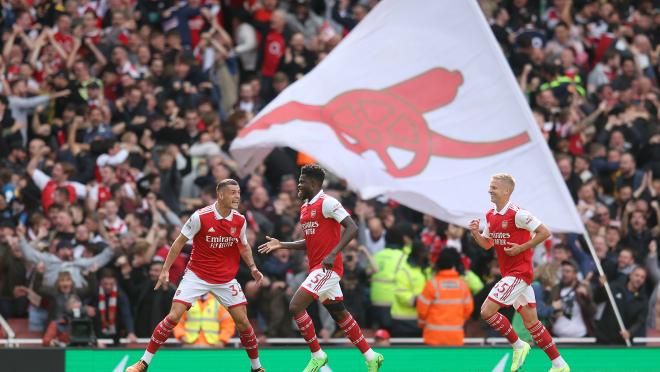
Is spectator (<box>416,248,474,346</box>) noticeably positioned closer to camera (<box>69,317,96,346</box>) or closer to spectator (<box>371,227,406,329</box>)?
spectator (<box>371,227,406,329</box>)

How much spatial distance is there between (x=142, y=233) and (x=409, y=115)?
4.14 meters

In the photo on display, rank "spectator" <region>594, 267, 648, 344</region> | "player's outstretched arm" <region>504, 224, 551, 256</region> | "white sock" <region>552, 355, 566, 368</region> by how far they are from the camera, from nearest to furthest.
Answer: "player's outstretched arm" <region>504, 224, 551, 256</region> < "white sock" <region>552, 355, 566, 368</region> < "spectator" <region>594, 267, 648, 344</region>

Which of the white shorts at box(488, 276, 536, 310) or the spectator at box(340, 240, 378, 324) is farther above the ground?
the white shorts at box(488, 276, 536, 310)

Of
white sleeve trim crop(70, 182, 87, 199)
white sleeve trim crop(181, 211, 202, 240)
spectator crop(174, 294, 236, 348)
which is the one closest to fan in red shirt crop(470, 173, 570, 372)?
white sleeve trim crop(181, 211, 202, 240)

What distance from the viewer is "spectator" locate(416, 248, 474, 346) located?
2131 cm

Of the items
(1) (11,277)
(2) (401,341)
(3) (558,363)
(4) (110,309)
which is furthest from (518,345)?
(1) (11,277)

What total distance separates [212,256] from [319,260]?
1.26m

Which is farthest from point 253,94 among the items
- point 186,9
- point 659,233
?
point 659,233

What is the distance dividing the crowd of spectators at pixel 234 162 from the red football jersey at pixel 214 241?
2.87 metres

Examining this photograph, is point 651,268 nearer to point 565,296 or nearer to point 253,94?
point 565,296

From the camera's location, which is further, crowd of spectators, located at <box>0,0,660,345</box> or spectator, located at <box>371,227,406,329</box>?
spectator, located at <box>371,227,406,329</box>

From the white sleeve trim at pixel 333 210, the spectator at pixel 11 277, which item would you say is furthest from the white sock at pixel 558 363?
the spectator at pixel 11 277

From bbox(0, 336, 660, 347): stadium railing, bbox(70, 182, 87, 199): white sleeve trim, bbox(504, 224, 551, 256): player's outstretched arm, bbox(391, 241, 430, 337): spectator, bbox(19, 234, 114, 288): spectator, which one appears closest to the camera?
bbox(504, 224, 551, 256): player's outstretched arm

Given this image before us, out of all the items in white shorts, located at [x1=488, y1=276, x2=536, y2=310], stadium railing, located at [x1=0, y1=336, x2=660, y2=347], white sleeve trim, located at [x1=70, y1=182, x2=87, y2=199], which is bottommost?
stadium railing, located at [x1=0, y1=336, x2=660, y2=347]
